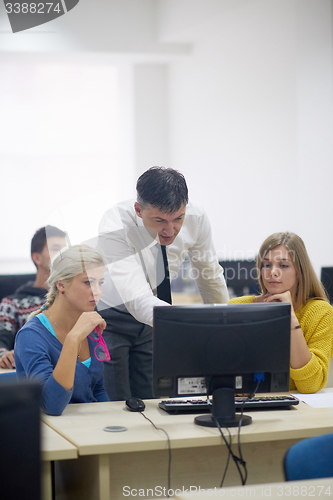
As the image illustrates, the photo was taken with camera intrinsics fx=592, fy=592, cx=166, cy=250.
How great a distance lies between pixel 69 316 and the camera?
2.05 meters

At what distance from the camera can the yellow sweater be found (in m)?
2.10

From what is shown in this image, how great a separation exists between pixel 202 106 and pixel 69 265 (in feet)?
11.9

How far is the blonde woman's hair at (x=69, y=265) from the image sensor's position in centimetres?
209

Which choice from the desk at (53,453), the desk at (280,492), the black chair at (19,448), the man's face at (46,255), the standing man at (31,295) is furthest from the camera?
the man's face at (46,255)

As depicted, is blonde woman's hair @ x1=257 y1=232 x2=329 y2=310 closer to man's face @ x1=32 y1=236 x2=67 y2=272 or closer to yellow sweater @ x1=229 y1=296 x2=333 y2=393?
yellow sweater @ x1=229 y1=296 x2=333 y2=393

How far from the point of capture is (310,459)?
1320 mm

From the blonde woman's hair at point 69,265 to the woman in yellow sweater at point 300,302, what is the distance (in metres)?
0.68

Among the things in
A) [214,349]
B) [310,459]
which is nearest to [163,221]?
[214,349]

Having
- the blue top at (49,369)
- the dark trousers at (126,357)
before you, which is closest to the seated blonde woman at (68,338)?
the blue top at (49,369)

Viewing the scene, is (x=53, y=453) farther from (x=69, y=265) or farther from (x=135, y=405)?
(x=69, y=265)

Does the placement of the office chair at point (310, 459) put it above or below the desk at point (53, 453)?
above

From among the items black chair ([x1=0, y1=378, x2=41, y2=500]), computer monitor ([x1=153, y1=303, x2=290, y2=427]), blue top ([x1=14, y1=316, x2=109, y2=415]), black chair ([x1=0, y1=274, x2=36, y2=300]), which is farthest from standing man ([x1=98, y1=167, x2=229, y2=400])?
black chair ([x1=0, y1=378, x2=41, y2=500])

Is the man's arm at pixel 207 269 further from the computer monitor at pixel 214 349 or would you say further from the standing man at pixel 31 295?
the computer monitor at pixel 214 349

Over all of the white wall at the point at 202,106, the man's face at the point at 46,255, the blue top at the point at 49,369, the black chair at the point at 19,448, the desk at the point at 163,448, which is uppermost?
the white wall at the point at 202,106
